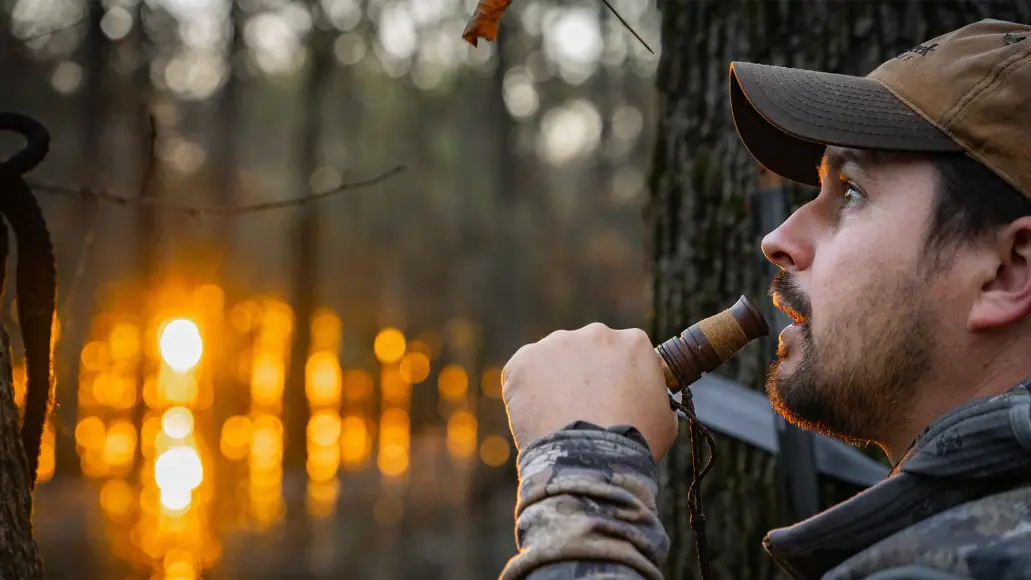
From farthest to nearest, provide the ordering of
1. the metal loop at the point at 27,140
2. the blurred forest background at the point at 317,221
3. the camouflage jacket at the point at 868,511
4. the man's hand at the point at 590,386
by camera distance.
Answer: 1. the blurred forest background at the point at 317,221
2. the metal loop at the point at 27,140
3. the man's hand at the point at 590,386
4. the camouflage jacket at the point at 868,511

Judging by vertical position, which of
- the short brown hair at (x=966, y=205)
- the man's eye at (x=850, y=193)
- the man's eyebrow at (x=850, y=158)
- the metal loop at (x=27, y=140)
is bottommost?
the short brown hair at (x=966, y=205)

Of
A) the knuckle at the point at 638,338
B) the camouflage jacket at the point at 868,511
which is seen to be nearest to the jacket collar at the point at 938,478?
the camouflage jacket at the point at 868,511

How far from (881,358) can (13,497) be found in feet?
6.07

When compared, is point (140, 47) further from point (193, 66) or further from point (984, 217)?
point (984, 217)

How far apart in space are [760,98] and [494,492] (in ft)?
73.7

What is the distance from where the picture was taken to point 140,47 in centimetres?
2916

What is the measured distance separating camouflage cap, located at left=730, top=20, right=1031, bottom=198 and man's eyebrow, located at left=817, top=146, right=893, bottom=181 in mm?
72

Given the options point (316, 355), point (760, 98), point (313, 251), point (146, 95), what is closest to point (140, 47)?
point (146, 95)

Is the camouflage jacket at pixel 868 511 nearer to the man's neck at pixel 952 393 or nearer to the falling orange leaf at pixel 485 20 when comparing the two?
the man's neck at pixel 952 393

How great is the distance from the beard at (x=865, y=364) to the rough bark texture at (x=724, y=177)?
4.23ft

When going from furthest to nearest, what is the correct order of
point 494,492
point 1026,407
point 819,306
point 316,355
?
point 316,355, point 494,492, point 819,306, point 1026,407

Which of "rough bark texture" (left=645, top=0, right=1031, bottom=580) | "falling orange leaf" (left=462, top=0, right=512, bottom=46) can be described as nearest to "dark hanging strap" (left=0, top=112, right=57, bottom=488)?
"falling orange leaf" (left=462, top=0, right=512, bottom=46)

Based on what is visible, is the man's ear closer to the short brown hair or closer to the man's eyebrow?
the short brown hair

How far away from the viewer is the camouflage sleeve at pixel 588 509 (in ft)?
4.69
